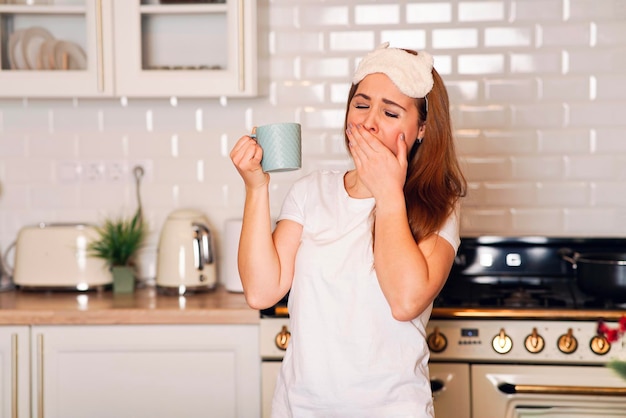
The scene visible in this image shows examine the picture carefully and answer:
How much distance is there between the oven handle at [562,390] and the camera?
8.77ft

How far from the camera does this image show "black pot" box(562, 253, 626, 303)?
277cm

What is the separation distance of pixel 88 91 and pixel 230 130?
57cm

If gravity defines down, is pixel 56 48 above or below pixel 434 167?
above

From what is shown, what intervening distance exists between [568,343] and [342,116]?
1224 mm

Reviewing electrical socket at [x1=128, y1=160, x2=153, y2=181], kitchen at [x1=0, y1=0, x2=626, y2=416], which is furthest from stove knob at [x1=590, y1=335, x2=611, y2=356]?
electrical socket at [x1=128, y1=160, x2=153, y2=181]

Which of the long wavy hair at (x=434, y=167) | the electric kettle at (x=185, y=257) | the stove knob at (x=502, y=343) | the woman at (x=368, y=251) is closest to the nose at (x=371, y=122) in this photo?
the woman at (x=368, y=251)

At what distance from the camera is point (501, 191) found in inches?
132

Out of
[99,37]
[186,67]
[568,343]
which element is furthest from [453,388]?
[99,37]

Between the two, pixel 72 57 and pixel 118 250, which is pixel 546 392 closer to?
pixel 118 250

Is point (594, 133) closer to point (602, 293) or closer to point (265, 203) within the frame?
point (602, 293)

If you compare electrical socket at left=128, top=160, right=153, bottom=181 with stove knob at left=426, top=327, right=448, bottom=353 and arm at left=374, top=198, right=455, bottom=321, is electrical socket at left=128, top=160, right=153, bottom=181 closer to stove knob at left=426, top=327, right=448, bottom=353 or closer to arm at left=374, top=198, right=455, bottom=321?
stove knob at left=426, top=327, right=448, bottom=353

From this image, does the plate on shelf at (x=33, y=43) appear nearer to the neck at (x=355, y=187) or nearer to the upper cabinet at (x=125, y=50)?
the upper cabinet at (x=125, y=50)

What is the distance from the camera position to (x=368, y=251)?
6.59 ft

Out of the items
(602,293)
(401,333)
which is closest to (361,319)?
(401,333)
